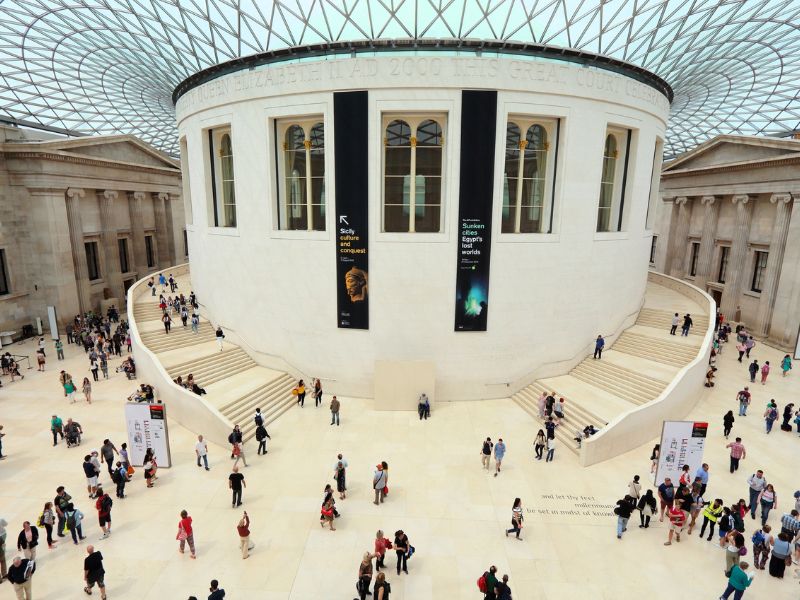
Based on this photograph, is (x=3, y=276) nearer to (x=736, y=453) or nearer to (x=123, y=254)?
(x=123, y=254)

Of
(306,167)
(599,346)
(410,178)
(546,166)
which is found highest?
(546,166)

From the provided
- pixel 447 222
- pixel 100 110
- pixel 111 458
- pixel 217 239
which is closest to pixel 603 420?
pixel 447 222

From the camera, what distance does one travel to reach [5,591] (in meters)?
9.84

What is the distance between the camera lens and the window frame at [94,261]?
114 ft

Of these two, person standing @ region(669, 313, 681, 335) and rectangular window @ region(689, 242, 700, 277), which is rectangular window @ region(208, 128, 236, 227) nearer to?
person standing @ region(669, 313, 681, 335)

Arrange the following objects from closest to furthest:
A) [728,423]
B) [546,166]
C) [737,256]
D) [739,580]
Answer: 1. [739,580]
2. [728,423]
3. [546,166]
4. [737,256]

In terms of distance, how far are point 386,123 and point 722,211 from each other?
101 feet

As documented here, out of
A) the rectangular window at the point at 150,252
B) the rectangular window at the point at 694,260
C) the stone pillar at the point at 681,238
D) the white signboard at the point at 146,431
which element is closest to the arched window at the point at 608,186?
the white signboard at the point at 146,431

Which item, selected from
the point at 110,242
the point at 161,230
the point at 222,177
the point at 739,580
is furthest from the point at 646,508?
the point at 161,230

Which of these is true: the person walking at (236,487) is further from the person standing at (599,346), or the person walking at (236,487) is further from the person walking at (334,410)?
the person standing at (599,346)

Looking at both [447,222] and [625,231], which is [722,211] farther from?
[447,222]

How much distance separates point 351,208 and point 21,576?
1481 cm

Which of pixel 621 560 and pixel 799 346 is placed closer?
pixel 621 560

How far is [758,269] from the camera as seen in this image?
31578 mm
